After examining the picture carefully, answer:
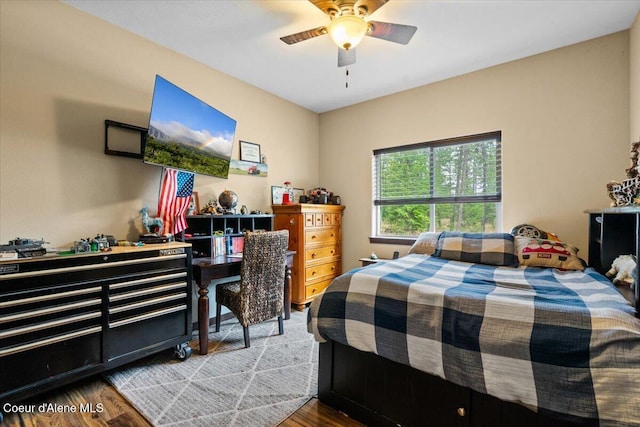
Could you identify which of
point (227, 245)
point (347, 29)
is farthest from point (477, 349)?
point (227, 245)

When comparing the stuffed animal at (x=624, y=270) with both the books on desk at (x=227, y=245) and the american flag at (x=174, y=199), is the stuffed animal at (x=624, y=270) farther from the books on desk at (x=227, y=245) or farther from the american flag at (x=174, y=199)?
the american flag at (x=174, y=199)

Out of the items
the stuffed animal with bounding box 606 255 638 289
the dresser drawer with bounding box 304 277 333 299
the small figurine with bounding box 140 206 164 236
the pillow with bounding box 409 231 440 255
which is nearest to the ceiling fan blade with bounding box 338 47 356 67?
the pillow with bounding box 409 231 440 255

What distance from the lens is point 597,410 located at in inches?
40.3

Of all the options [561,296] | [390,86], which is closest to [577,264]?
[561,296]

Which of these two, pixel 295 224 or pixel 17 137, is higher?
pixel 17 137

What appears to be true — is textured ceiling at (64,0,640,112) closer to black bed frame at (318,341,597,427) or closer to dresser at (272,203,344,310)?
dresser at (272,203,344,310)

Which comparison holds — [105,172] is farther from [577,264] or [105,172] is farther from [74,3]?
[577,264]

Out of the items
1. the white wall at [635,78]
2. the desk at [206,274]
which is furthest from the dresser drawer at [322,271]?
the white wall at [635,78]

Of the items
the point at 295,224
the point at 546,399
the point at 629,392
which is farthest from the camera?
the point at 295,224

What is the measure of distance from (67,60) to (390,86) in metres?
3.24

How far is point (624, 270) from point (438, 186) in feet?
6.49

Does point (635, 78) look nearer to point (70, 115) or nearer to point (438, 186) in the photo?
point (438, 186)

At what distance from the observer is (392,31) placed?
2.08 meters

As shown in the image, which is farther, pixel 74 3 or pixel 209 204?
pixel 209 204
